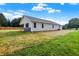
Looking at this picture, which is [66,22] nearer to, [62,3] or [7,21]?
[62,3]

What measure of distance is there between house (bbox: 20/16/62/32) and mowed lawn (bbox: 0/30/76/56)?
0.15 feet

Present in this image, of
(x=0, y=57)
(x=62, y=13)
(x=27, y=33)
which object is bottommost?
(x=0, y=57)

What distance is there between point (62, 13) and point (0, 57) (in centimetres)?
75

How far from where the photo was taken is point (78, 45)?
8.63 ft

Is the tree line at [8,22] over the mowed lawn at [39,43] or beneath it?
over

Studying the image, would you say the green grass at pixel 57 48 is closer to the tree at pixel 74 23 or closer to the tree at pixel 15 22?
the tree at pixel 74 23

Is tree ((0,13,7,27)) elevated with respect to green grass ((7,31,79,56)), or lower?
elevated

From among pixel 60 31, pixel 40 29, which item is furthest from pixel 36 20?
pixel 60 31

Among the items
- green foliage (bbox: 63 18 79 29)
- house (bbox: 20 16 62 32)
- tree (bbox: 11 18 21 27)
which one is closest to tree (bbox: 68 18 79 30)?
green foliage (bbox: 63 18 79 29)

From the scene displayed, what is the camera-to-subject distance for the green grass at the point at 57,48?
8.63ft

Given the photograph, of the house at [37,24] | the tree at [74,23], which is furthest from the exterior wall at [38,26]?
the tree at [74,23]

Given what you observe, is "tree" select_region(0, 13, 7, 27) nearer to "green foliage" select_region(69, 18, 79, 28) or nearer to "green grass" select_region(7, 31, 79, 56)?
"green grass" select_region(7, 31, 79, 56)

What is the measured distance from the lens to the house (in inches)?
106

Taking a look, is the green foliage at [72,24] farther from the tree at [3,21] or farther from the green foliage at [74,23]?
the tree at [3,21]
